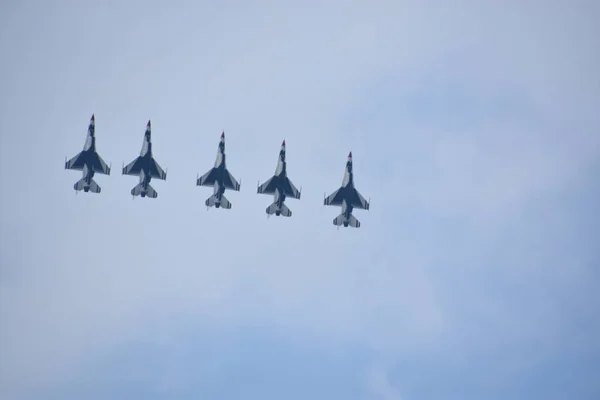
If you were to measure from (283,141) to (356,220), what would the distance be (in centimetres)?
1557

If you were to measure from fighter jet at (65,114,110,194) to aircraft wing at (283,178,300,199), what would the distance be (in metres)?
24.5

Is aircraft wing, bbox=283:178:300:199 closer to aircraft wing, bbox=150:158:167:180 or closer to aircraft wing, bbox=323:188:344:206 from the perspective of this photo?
aircraft wing, bbox=323:188:344:206

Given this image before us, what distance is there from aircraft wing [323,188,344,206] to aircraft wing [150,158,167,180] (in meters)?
22.8

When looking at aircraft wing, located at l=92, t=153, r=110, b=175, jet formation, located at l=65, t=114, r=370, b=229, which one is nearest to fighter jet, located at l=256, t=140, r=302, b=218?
jet formation, located at l=65, t=114, r=370, b=229

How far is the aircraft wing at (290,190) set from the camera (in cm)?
12631

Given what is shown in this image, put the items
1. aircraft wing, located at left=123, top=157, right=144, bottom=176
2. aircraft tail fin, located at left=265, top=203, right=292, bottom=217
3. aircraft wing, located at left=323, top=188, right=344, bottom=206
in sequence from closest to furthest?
aircraft wing, located at left=123, top=157, right=144, bottom=176, aircraft tail fin, located at left=265, top=203, right=292, bottom=217, aircraft wing, located at left=323, top=188, right=344, bottom=206

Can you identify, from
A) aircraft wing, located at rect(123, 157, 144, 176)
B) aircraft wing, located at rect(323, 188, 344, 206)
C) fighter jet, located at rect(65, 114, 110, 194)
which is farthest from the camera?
aircraft wing, located at rect(323, 188, 344, 206)

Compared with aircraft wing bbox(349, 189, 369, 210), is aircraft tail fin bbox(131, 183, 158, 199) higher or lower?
lower

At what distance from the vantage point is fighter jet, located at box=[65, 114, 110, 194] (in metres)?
124

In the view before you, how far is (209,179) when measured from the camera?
12600 cm

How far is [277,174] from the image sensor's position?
126 meters

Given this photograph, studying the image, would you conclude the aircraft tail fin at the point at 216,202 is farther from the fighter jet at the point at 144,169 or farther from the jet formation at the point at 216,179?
the fighter jet at the point at 144,169

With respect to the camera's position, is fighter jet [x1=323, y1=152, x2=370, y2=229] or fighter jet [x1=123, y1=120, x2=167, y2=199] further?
fighter jet [x1=323, y1=152, x2=370, y2=229]

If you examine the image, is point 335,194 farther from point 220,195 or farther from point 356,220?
point 220,195
